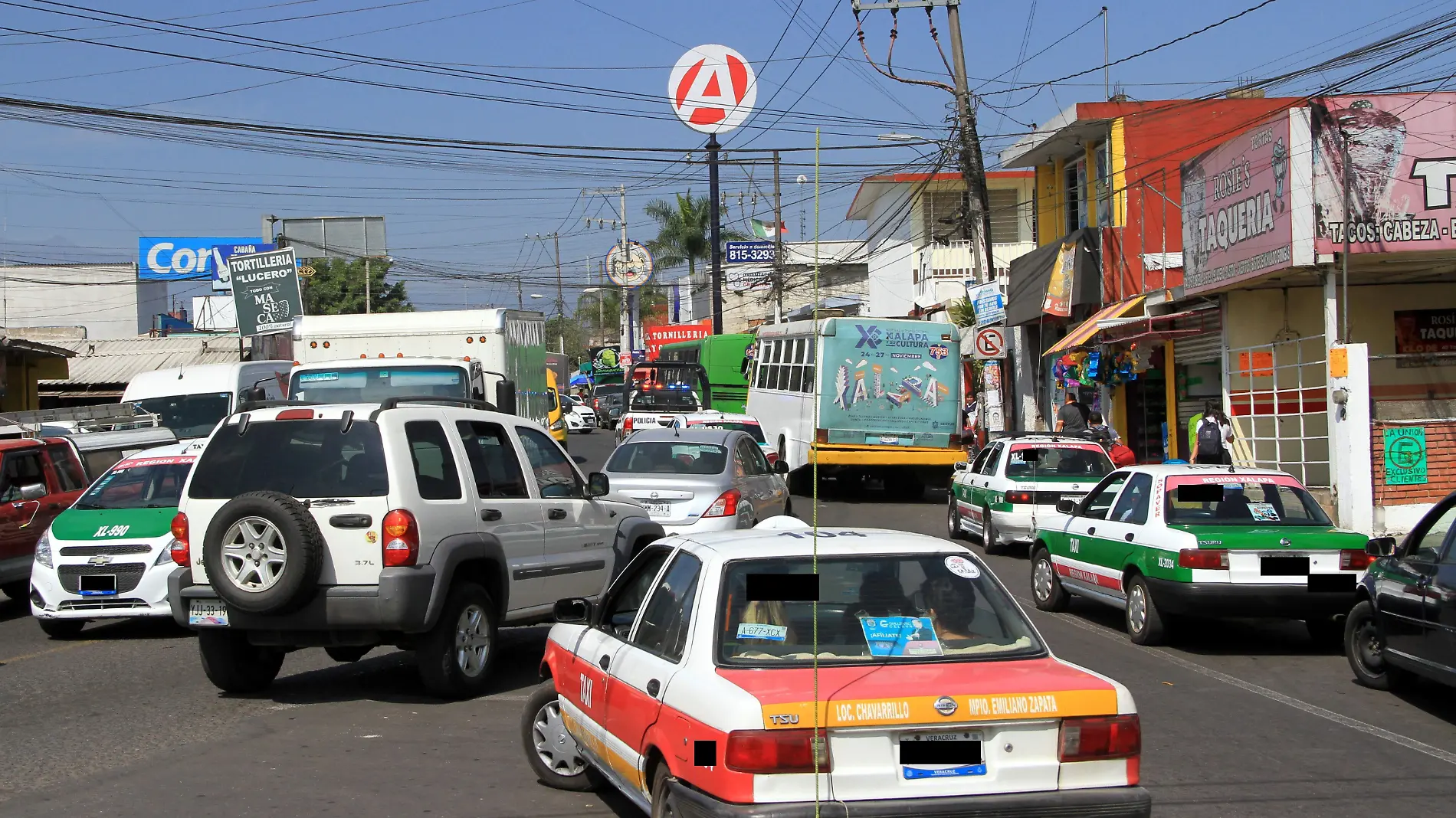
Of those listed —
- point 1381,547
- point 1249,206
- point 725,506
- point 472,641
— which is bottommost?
point 472,641

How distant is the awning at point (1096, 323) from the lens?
2372 cm

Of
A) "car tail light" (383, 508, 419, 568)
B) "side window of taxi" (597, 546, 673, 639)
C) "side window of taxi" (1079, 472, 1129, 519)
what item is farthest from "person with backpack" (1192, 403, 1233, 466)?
"side window of taxi" (597, 546, 673, 639)

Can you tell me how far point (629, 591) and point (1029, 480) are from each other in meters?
11.3

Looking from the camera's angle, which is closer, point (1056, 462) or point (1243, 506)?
point (1243, 506)

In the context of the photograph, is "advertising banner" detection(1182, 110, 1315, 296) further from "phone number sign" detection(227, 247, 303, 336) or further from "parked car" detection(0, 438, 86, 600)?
"phone number sign" detection(227, 247, 303, 336)

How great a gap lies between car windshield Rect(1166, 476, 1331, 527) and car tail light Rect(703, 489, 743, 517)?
4.62 m

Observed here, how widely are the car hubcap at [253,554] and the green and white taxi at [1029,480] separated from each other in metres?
10.6

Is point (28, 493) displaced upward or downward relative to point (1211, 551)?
upward

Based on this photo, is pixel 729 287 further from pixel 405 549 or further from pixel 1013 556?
pixel 405 549

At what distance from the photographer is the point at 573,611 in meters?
6.40

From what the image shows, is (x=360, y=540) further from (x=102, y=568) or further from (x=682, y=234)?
(x=682, y=234)

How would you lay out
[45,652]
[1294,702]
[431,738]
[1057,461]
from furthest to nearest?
[1057,461] < [45,652] < [1294,702] < [431,738]

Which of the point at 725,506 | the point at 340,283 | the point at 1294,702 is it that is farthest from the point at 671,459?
the point at 340,283

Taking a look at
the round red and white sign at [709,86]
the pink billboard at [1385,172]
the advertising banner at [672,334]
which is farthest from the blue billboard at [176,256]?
the pink billboard at [1385,172]
